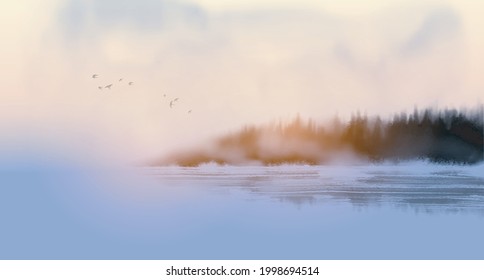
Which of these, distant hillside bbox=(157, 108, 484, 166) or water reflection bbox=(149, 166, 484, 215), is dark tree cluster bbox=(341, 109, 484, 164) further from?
water reflection bbox=(149, 166, 484, 215)

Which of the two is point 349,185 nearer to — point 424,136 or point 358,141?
point 358,141

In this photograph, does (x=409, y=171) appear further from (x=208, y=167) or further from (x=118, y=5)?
(x=118, y=5)

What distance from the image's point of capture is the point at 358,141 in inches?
194

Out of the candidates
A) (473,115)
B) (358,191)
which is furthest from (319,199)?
(473,115)

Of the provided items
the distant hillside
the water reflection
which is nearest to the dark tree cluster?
the distant hillside

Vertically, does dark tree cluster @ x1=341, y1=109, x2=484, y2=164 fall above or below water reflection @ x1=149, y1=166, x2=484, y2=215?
above

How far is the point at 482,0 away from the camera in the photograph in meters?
4.86

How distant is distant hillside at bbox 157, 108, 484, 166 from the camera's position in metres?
4.84

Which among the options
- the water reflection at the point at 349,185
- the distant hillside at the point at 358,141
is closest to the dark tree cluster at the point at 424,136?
the distant hillside at the point at 358,141

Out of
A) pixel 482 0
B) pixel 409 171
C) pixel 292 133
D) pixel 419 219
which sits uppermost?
pixel 482 0

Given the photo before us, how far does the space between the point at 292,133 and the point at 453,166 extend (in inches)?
47.9

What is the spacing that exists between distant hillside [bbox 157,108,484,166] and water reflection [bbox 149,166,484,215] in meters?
0.09

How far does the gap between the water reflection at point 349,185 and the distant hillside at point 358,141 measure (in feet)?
0.29

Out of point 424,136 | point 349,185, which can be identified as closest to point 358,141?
point 349,185
